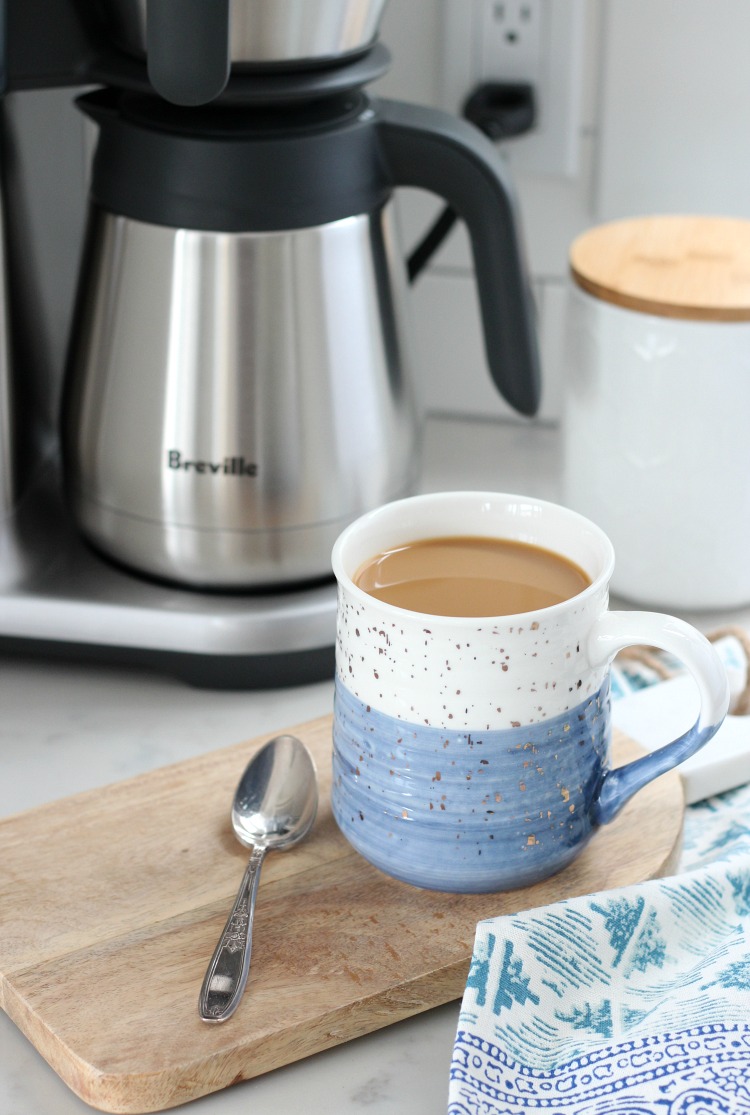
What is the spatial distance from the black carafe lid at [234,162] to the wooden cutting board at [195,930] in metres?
0.24

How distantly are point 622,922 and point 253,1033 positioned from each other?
0.44 feet

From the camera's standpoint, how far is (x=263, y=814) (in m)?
0.54

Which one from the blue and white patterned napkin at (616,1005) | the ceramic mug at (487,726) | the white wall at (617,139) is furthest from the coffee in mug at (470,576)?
the white wall at (617,139)

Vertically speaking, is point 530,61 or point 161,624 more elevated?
point 530,61

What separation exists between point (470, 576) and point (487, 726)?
0.07 metres

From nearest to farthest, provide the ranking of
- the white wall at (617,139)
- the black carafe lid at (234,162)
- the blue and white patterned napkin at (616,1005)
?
1. the blue and white patterned napkin at (616,1005)
2. the black carafe lid at (234,162)
3. the white wall at (617,139)

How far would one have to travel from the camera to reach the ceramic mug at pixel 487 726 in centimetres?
47

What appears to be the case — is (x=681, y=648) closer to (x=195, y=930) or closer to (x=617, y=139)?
(x=195, y=930)

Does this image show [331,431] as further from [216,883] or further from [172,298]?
[216,883]

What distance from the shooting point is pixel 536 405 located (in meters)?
0.69

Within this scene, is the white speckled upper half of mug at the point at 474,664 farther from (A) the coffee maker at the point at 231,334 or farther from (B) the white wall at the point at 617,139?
(B) the white wall at the point at 617,139

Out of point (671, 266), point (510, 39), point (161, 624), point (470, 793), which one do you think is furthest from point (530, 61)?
point (470, 793)

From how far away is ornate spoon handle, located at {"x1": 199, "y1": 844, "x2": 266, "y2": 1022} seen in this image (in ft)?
1.50

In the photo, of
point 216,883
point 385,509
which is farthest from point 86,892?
point 385,509
